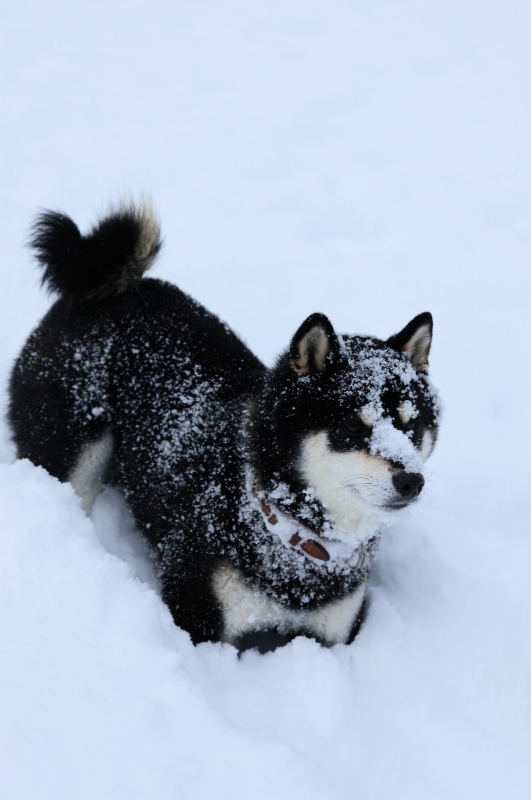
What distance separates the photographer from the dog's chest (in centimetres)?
261

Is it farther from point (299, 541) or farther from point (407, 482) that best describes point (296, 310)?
point (407, 482)

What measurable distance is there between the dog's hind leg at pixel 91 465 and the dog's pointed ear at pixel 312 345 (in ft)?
4.02

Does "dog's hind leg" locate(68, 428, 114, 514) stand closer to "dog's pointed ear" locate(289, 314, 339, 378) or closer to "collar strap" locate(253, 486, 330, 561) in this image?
"collar strap" locate(253, 486, 330, 561)

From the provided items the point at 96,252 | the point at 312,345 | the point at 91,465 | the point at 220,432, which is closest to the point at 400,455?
the point at 312,345

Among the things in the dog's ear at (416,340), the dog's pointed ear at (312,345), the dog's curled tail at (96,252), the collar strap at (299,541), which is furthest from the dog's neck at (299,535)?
the dog's curled tail at (96,252)

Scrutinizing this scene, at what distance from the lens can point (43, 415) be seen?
318cm

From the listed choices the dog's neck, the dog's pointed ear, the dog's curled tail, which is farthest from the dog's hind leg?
the dog's pointed ear

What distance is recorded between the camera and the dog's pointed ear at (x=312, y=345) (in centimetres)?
236

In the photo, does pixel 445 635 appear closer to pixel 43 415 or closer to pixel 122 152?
pixel 43 415

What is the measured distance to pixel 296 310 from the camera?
15.2 feet

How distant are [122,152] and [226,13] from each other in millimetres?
3086

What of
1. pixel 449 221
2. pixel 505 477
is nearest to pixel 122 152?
pixel 449 221

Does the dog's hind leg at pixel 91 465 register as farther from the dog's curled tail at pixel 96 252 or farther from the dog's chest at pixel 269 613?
the dog's chest at pixel 269 613

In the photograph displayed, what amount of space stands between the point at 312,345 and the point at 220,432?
26.2 inches
